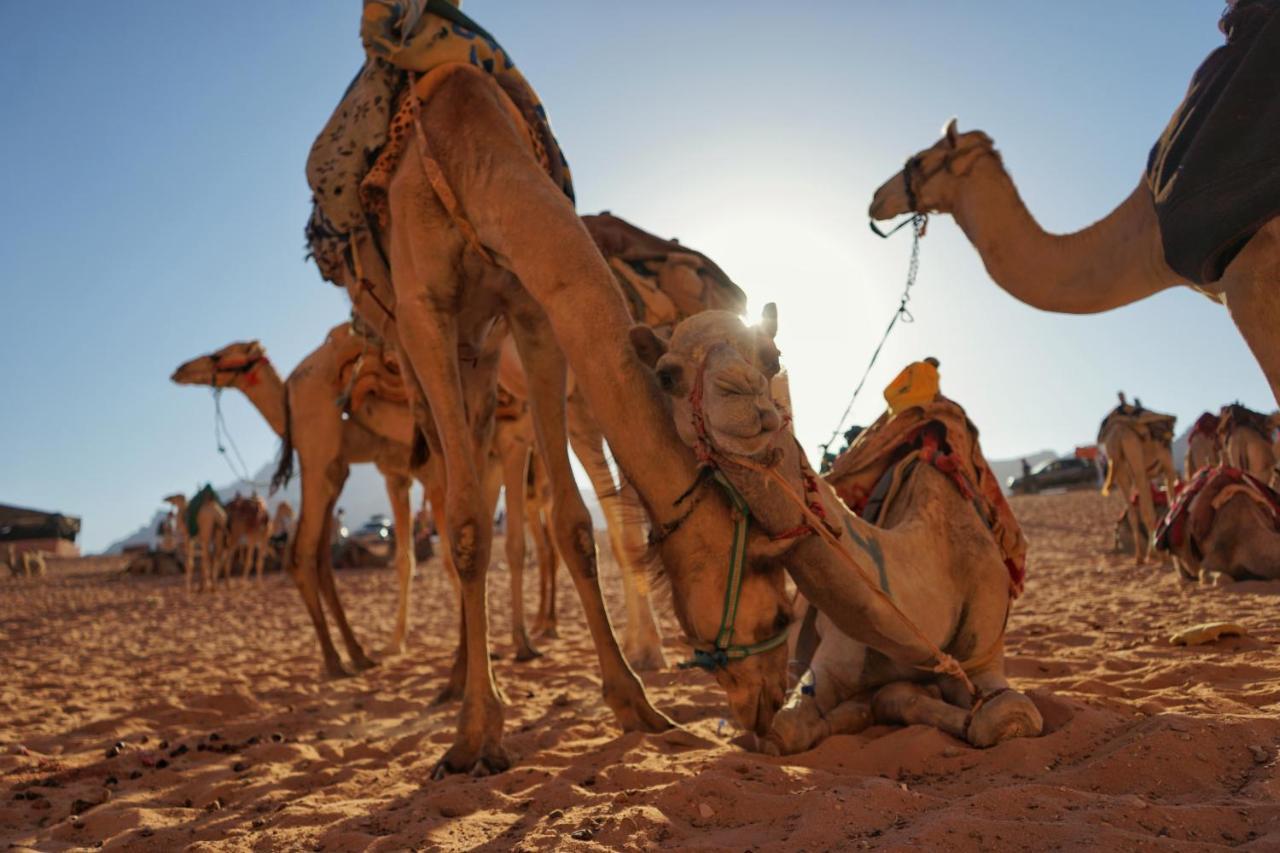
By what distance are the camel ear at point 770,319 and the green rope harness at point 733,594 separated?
1.43 feet

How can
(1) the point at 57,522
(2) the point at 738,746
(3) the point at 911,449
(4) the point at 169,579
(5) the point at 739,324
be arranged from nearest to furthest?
(5) the point at 739,324, (2) the point at 738,746, (3) the point at 911,449, (4) the point at 169,579, (1) the point at 57,522

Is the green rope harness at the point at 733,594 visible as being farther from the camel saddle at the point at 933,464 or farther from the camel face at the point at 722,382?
the camel saddle at the point at 933,464

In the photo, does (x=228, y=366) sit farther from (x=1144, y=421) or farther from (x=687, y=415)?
(x=1144, y=421)

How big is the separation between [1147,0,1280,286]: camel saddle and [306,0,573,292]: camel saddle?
2.43 m

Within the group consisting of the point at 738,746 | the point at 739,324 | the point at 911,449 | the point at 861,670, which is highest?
the point at 739,324

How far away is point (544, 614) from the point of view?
878cm

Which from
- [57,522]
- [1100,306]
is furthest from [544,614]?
[57,522]

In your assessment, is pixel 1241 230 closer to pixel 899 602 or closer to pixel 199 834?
pixel 899 602

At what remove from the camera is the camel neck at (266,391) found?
925 cm

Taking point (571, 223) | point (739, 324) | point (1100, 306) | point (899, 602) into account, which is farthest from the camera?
point (1100, 306)

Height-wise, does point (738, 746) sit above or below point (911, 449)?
below

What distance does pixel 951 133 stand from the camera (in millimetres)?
5379

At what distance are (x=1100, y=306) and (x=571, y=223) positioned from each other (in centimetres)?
258

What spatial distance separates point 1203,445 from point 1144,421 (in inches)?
34.0
